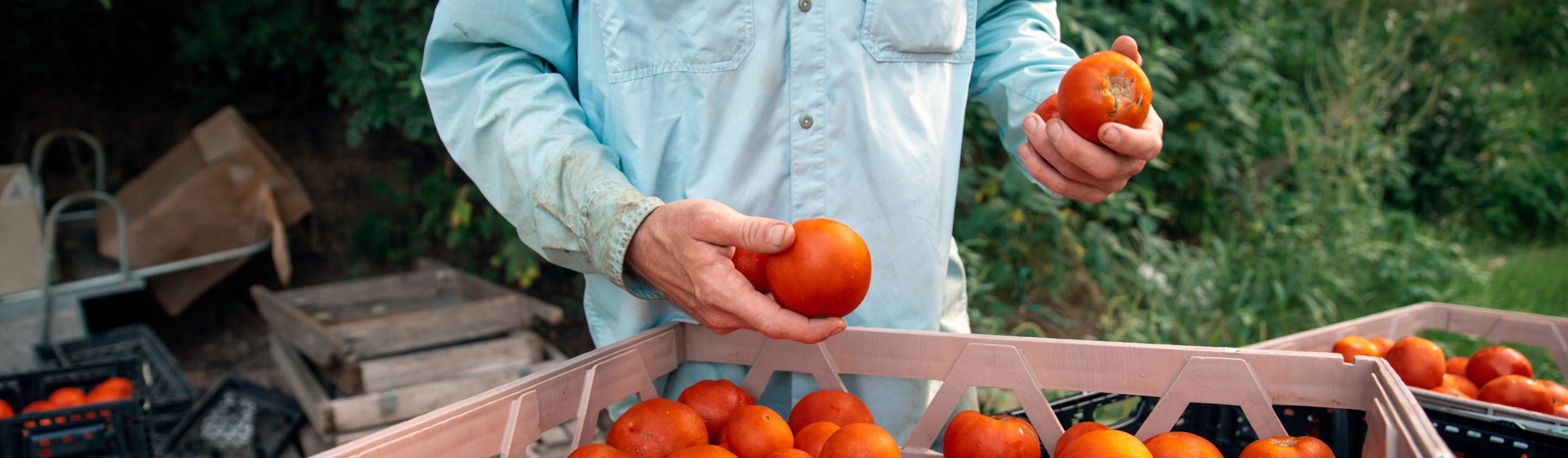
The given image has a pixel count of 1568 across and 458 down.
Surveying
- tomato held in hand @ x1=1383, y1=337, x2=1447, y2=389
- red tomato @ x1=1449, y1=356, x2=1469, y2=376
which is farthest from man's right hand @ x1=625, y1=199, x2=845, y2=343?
red tomato @ x1=1449, y1=356, x2=1469, y2=376

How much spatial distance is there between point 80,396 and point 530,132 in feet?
6.80

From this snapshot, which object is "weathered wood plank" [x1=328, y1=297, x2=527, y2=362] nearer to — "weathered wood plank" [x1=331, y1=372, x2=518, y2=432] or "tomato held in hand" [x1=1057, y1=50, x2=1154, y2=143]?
"weathered wood plank" [x1=331, y1=372, x2=518, y2=432]

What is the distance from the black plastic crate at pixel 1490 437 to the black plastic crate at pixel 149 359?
322cm

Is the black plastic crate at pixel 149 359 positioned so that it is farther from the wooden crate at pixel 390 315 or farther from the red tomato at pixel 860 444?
the red tomato at pixel 860 444

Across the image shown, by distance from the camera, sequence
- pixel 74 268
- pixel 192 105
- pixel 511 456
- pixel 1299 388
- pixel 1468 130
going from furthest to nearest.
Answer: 1. pixel 1468 130
2. pixel 192 105
3. pixel 74 268
4. pixel 1299 388
5. pixel 511 456

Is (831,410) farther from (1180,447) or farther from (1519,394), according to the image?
(1519,394)

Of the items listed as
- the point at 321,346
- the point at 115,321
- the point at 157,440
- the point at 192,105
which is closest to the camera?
the point at 157,440

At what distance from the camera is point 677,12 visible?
1.39 meters

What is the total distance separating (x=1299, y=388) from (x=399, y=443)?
43.7 inches

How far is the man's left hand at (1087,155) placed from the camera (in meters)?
1.24

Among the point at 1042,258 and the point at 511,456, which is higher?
the point at 511,456

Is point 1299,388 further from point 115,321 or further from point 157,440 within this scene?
point 115,321

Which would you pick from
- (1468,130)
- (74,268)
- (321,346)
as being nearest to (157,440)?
(321,346)

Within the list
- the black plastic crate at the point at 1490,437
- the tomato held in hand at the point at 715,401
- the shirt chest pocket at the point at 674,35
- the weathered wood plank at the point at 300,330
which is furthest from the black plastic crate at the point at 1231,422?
the weathered wood plank at the point at 300,330
